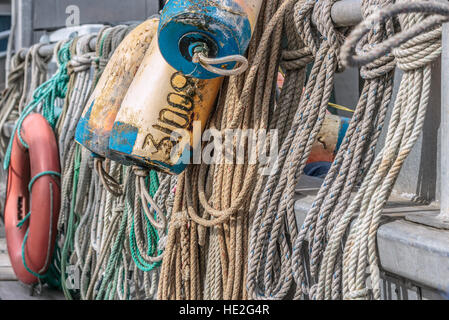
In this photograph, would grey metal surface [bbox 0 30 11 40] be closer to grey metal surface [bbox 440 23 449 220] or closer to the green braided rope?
the green braided rope

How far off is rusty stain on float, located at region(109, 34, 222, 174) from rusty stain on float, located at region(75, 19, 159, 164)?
0.61 ft

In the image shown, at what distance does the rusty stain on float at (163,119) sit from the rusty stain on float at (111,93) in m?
0.19

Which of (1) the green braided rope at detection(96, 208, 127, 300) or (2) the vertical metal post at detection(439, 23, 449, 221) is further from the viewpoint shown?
(1) the green braided rope at detection(96, 208, 127, 300)

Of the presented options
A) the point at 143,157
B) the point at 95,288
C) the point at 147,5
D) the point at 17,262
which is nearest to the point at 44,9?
the point at 147,5

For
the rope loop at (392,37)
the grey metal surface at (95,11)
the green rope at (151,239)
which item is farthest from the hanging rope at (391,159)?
the grey metal surface at (95,11)

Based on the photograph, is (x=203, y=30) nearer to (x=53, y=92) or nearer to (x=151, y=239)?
(x=151, y=239)

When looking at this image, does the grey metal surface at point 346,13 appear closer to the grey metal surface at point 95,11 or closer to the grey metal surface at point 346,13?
the grey metal surface at point 346,13

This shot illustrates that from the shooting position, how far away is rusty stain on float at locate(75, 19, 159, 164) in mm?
2008

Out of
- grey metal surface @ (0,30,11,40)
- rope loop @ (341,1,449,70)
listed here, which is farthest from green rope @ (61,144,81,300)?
grey metal surface @ (0,30,11,40)

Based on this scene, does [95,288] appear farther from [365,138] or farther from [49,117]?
[365,138]

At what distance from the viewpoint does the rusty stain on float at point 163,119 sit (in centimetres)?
176

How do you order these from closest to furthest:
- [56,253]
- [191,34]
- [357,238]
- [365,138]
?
[357,238], [365,138], [191,34], [56,253]

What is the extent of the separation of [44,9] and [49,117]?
1976 millimetres

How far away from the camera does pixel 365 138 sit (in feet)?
4.73
